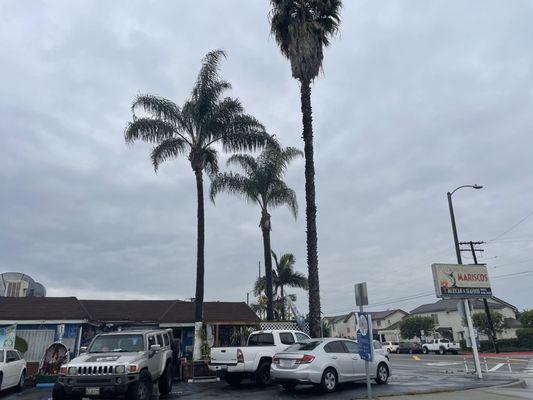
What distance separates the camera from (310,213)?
20.0 m

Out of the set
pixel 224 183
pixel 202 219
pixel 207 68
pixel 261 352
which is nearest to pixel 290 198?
pixel 224 183

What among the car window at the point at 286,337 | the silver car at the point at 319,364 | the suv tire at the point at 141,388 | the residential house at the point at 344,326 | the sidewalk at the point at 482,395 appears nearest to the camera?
the suv tire at the point at 141,388

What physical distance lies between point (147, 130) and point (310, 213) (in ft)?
29.4

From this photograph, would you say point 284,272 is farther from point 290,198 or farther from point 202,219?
point 202,219

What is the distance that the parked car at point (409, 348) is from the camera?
54438 millimetres

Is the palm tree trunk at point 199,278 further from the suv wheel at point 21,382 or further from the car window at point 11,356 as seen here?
the car window at point 11,356

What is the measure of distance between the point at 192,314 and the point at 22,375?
10129 mm

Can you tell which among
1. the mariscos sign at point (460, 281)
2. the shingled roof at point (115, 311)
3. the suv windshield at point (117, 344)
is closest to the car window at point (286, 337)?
the suv windshield at point (117, 344)

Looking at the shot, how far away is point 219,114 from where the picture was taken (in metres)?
23.0

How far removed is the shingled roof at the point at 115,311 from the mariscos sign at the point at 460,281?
11.0 metres

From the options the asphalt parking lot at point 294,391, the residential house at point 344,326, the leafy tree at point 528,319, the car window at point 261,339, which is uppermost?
the residential house at point 344,326

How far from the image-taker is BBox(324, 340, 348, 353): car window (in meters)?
13.9

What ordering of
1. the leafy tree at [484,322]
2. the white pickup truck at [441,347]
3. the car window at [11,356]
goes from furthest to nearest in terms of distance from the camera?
the leafy tree at [484,322]
the white pickup truck at [441,347]
the car window at [11,356]

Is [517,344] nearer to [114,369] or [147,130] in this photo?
[147,130]
